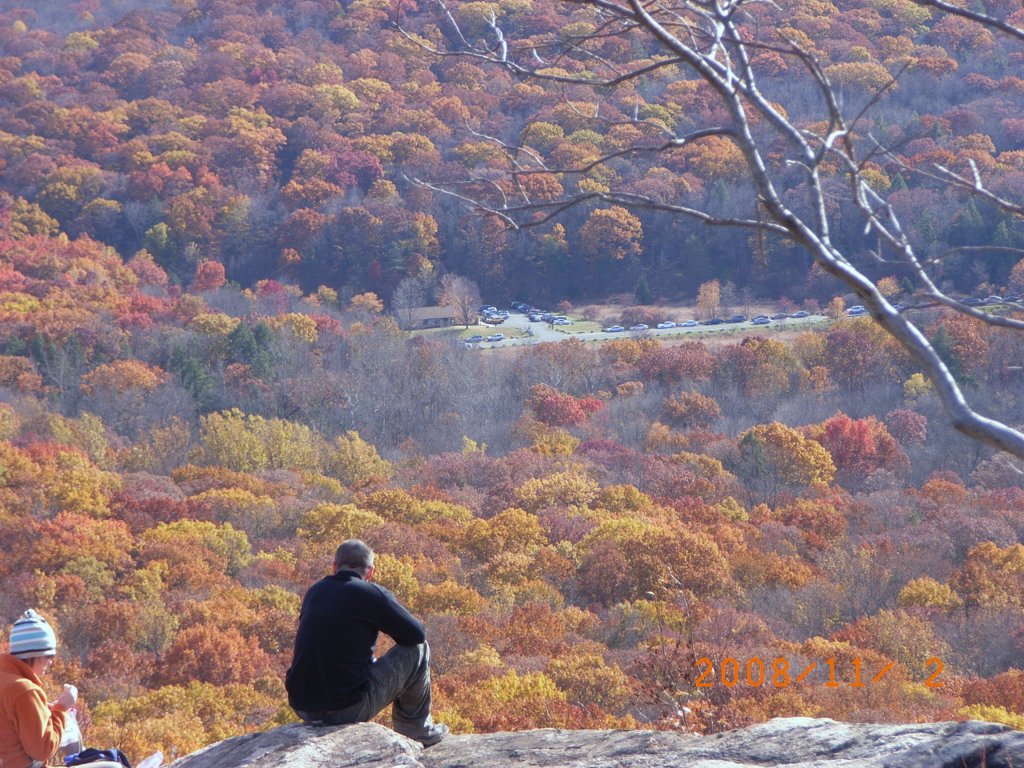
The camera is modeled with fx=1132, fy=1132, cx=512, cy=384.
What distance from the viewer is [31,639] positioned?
362 cm

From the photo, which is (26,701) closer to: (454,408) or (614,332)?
(454,408)

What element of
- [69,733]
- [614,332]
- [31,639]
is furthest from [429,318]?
[31,639]

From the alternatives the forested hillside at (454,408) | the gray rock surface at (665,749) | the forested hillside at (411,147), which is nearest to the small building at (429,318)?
the forested hillside at (454,408)

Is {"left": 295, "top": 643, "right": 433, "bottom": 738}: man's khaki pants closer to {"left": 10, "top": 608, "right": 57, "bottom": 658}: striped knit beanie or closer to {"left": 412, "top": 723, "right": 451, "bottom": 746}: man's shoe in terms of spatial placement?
{"left": 412, "top": 723, "right": 451, "bottom": 746}: man's shoe

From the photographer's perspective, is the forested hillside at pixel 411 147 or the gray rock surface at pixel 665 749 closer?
the gray rock surface at pixel 665 749

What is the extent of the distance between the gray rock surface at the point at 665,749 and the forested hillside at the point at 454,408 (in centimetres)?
66

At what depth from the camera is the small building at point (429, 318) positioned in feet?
145

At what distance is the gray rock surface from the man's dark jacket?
17cm

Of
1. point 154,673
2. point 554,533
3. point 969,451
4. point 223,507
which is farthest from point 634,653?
point 969,451

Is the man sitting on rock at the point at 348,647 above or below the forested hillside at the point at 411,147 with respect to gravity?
below

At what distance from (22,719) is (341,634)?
1070 mm
